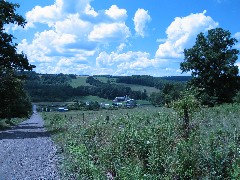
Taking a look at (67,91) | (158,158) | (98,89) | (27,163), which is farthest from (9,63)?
(67,91)

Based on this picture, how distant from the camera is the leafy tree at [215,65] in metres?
58.8

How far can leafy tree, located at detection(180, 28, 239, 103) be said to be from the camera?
193 feet

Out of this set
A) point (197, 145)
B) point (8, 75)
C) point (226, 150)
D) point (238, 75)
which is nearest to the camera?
point (226, 150)

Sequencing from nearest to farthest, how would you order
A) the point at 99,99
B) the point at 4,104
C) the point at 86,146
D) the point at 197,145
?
1. the point at 197,145
2. the point at 86,146
3. the point at 4,104
4. the point at 99,99

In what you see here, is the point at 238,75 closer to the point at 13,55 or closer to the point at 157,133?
the point at 13,55

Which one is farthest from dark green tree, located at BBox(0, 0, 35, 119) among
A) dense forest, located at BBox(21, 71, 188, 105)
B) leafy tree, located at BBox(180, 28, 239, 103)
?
dense forest, located at BBox(21, 71, 188, 105)

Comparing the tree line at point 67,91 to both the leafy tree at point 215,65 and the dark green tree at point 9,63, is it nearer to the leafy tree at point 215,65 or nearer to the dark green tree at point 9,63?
the leafy tree at point 215,65

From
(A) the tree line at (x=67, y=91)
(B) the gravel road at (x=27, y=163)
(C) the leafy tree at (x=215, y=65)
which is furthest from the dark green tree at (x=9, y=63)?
(A) the tree line at (x=67, y=91)

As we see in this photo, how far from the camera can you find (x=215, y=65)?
2350 inches

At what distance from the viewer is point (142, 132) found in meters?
12.1

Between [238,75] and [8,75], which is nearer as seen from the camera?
[8,75]

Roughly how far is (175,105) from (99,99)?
5460 inches

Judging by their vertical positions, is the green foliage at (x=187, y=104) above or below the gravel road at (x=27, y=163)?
above

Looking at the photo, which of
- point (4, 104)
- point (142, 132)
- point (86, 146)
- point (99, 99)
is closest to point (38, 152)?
point (86, 146)
